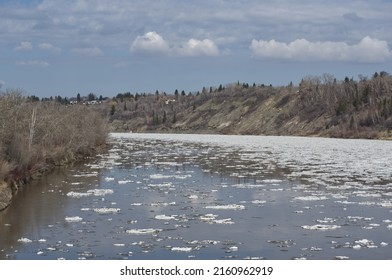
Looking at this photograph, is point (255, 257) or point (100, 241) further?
point (100, 241)

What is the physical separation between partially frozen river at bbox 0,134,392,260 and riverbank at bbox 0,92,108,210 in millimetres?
1010

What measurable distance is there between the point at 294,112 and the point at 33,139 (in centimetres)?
10651

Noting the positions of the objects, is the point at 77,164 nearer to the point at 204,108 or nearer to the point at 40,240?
the point at 40,240

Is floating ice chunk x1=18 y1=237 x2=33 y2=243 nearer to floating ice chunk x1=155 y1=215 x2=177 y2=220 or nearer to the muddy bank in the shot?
floating ice chunk x1=155 y1=215 x2=177 y2=220

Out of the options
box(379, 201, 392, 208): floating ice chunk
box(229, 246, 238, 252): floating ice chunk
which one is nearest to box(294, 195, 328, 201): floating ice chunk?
box(379, 201, 392, 208): floating ice chunk

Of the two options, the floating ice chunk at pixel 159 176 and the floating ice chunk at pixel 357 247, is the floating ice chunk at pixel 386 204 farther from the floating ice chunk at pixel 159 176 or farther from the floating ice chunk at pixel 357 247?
the floating ice chunk at pixel 159 176

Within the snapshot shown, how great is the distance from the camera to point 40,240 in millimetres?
14148

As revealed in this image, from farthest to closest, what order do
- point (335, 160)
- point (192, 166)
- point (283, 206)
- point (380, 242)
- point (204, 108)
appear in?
point (204, 108) < point (335, 160) < point (192, 166) < point (283, 206) < point (380, 242)

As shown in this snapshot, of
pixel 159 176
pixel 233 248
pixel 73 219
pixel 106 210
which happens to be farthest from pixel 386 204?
pixel 159 176

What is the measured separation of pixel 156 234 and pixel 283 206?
6213mm

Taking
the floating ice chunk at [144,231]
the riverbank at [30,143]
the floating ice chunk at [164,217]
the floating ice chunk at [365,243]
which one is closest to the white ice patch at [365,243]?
the floating ice chunk at [365,243]

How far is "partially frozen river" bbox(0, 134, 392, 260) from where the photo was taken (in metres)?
13.0

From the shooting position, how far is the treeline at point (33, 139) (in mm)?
25375

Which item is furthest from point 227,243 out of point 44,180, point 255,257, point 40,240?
point 44,180
